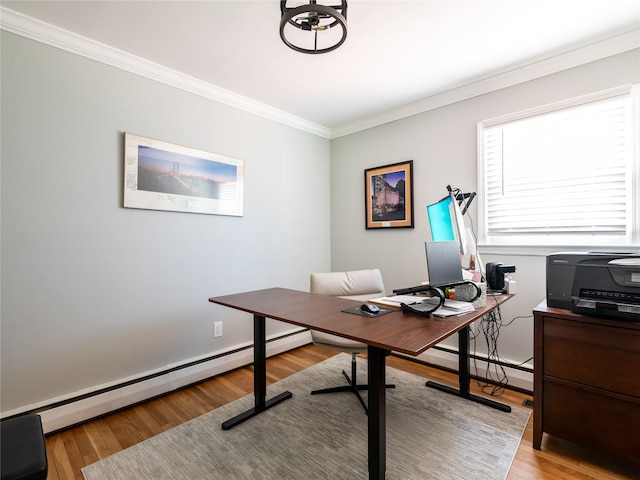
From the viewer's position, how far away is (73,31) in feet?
6.21

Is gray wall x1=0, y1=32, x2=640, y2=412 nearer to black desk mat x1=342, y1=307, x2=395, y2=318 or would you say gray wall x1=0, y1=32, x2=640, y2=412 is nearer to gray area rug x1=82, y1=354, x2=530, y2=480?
gray area rug x1=82, y1=354, x2=530, y2=480

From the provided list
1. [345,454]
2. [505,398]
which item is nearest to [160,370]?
[345,454]

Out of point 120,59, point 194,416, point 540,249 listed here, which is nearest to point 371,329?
point 194,416

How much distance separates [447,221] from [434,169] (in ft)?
2.33

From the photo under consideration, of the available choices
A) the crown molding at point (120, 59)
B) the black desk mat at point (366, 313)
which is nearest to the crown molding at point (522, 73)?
the crown molding at point (120, 59)

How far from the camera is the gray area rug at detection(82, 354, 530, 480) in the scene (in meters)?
1.52

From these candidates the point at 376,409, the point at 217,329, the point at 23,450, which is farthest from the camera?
the point at 217,329

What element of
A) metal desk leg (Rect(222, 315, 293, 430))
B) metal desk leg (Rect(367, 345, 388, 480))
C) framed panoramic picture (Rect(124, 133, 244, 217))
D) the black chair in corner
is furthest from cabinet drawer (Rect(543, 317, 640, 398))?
framed panoramic picture (Rect(124, 133, 244, 217))

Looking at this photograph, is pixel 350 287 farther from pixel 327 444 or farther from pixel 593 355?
pixel 593 355

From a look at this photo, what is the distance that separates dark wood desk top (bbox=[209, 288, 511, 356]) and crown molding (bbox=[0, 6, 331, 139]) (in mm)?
1771

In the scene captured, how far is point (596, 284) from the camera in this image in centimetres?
157

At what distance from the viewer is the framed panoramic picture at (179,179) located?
7.17ft

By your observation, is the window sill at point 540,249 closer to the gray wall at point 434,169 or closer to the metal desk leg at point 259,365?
the gray wall at point 434,169

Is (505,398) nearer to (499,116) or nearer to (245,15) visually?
(499,116)
